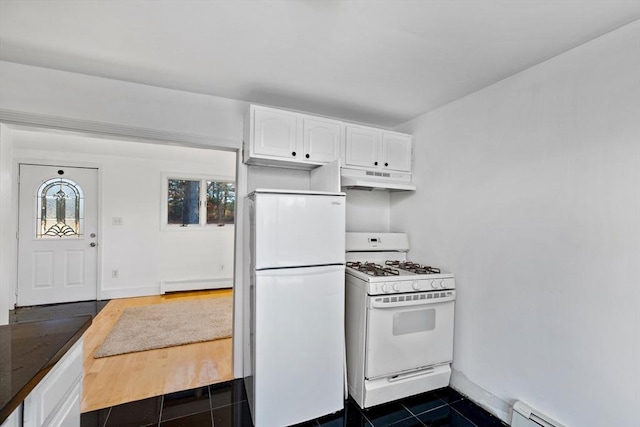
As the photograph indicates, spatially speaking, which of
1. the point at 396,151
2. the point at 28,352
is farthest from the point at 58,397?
the point at 396,151

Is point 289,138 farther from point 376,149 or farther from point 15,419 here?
point 15,419

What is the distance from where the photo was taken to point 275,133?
226cm

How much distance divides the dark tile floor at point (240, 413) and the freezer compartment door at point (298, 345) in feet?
0.54

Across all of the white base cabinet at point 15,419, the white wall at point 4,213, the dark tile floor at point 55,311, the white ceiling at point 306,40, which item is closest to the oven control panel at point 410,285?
the white ceiling at point 306,40

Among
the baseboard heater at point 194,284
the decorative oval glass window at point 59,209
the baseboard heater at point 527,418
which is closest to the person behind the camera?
the baseboard heater at point 527,418

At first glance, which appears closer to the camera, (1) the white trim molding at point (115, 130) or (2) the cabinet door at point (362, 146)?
(1) the white trim molding at point (115, 130)

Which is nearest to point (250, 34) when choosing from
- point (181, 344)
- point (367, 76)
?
point (367, 76)

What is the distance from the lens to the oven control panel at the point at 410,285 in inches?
82.7

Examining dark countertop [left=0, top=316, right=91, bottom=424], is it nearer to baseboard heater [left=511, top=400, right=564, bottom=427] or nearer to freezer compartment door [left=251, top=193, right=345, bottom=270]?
freezer compartment door [left=251, top=193, right=345, bottom=270]

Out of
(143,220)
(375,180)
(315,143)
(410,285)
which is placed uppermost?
(315,143)

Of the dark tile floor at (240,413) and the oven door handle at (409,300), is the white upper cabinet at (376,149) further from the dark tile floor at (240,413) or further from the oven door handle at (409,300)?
the dark tile floor at (240,413)

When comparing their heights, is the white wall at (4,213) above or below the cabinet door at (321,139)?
below

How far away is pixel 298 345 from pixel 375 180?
1531mm

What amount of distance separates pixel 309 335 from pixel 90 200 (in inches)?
172
